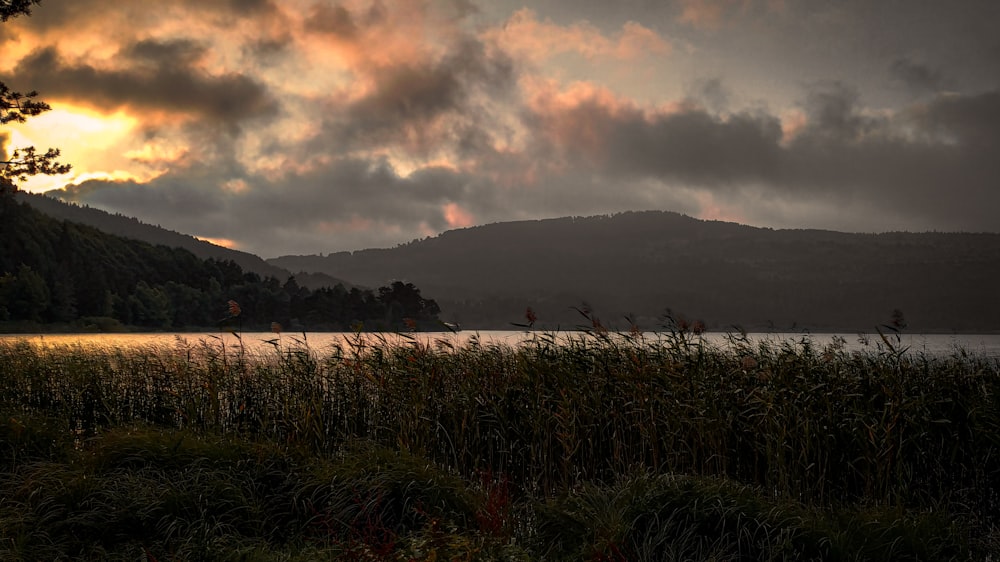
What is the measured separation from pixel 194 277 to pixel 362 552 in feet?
378

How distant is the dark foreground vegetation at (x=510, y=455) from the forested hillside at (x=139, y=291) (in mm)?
74302

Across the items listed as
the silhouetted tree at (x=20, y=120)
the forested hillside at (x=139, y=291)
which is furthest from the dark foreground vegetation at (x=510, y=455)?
the forested hillside at (x=139, y=291)

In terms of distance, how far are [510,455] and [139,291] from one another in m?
98.4

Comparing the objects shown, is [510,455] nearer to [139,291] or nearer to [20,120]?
[20,120]

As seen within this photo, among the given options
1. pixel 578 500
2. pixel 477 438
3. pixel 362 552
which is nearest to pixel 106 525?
pixel 362 552

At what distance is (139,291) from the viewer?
96312 millimetres

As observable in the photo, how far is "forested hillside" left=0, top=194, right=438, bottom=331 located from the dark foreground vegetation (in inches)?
2925

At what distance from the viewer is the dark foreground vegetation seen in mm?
7652

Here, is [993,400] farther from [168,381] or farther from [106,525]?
[168,381]

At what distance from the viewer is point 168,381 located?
1546 cm

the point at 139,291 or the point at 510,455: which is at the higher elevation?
the point at 139,291

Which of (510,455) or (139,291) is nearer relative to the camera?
(510,455)

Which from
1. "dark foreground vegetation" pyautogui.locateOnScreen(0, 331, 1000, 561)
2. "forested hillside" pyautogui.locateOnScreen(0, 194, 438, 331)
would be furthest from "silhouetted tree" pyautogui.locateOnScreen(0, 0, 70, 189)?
"forested hillside" pyautogui.locateOnScreen(0, 194, 438, 331)

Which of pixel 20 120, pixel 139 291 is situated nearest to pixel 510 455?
pixel 20 120
